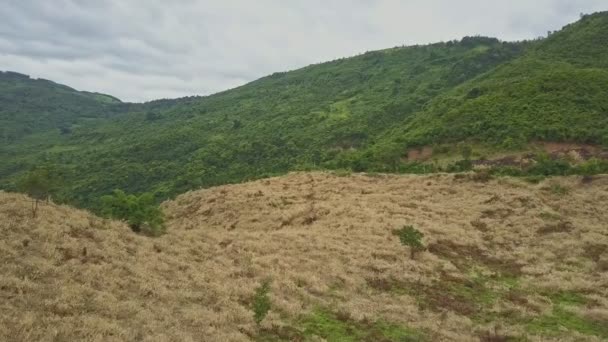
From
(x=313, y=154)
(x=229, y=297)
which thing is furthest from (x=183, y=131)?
(x=229, y=297)

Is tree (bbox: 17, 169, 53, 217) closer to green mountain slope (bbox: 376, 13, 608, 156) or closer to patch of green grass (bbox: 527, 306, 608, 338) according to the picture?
patch of green grass (bbox: 527, 306, 608, 338)

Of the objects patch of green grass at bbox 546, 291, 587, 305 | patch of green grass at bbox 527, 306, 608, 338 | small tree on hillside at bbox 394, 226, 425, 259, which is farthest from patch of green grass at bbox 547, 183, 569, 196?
patch of green grass at bbox 527, 306, 608, 338

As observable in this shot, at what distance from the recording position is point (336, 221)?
32.5 meters

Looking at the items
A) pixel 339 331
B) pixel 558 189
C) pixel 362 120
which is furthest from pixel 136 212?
pixel 362 120

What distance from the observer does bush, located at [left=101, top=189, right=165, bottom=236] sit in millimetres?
24031

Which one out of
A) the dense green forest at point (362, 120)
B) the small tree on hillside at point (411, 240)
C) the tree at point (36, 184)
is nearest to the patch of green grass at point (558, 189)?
the dense green forest at point (362, 120)

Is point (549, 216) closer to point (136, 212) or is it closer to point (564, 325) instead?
point (564, 325)

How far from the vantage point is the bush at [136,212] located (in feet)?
78.8

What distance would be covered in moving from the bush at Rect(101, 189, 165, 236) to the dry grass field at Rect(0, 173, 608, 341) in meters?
1.64

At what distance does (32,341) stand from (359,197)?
3196 centimetres

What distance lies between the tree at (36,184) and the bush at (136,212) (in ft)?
11.4

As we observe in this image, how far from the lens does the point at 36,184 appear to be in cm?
2086

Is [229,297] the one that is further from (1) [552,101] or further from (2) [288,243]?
(1) [552,101]

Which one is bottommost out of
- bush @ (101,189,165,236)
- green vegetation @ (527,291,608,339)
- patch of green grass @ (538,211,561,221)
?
green vegetation @ (527,291,608,339)
